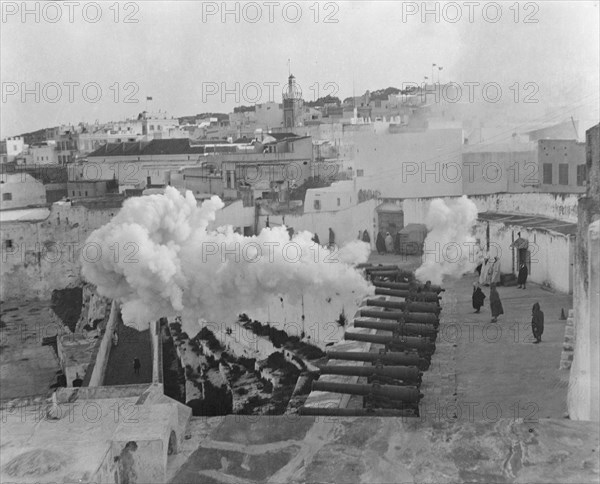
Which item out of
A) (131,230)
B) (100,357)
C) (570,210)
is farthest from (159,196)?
(570,210)

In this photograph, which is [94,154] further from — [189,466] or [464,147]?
[189,466]

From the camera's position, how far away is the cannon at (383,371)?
737 centimetres

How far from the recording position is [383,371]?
24.4 ft

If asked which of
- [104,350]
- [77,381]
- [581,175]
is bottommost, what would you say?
[77,381]

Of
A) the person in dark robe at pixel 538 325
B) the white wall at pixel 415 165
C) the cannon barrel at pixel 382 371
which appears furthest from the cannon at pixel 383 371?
the white wall at pixel 415 165

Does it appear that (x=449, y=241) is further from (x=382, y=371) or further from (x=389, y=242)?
(x=382, y=371)

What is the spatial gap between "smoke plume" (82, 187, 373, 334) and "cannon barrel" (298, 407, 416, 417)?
5.20m

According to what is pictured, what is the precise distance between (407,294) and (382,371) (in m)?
3.20

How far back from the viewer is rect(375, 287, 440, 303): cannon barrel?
1017cm

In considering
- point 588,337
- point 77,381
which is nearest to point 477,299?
point 588,337

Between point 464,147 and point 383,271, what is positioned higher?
point 464,147

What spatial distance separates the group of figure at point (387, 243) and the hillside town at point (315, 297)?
0.06 metres

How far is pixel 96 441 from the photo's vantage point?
7.58m

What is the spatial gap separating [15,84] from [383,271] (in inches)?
285
